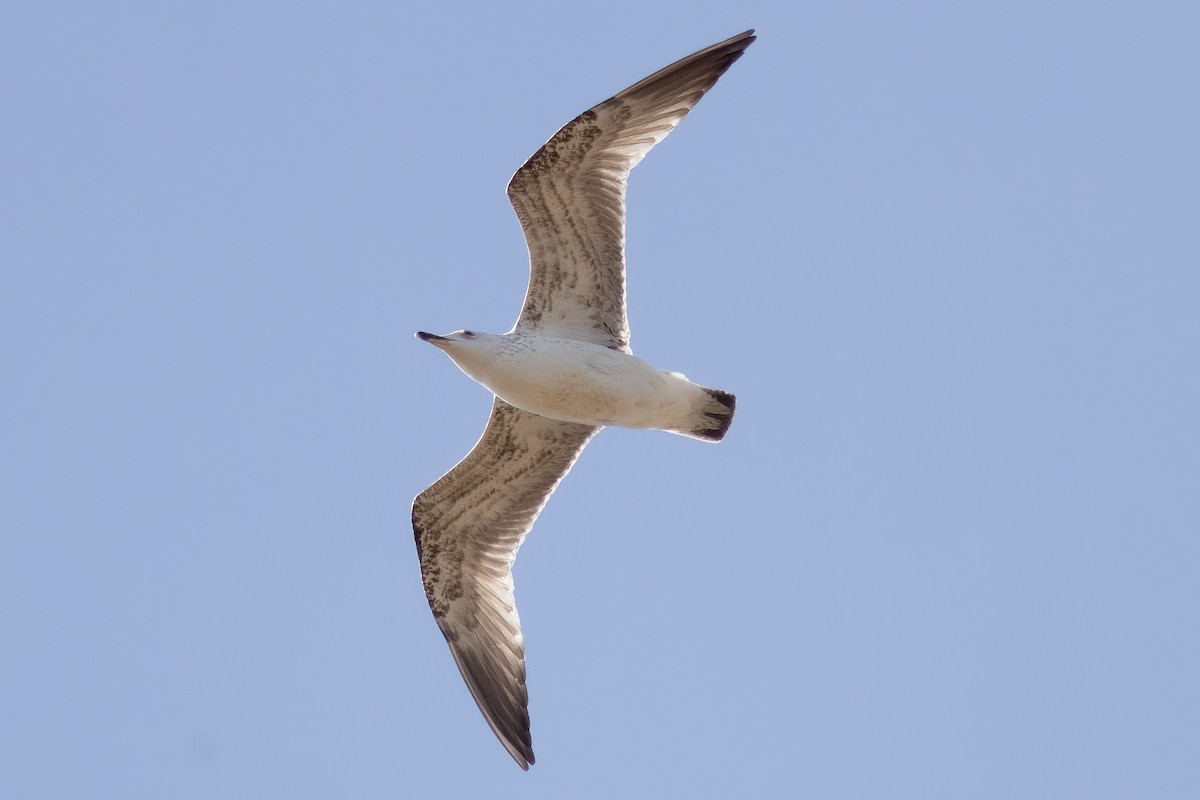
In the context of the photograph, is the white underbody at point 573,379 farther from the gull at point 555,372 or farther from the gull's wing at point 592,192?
the gull's wing at point 592,192

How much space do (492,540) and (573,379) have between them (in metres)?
2.25

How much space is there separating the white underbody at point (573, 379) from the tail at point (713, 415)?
62mm

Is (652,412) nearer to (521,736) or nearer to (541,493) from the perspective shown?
(541,493)

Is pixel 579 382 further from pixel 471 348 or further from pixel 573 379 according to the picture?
pixel 471 348

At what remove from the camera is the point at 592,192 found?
13180 mm

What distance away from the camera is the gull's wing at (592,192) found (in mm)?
13039

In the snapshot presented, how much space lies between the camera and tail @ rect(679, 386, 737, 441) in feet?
44.2

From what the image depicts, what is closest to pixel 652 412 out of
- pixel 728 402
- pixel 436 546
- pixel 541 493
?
pixel 728 402

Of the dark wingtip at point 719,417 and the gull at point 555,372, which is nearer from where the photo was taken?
the gull at point 555,372

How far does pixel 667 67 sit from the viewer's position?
42.8 ft

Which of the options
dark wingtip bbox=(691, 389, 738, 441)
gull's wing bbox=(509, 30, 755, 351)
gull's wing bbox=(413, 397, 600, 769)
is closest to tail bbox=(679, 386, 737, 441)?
dark wingtip bbox=(691, 389, 738, 441)

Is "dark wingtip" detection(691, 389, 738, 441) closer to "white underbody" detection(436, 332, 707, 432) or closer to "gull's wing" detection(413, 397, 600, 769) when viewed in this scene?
"white underbody" detection(436, 332, 707, 432)

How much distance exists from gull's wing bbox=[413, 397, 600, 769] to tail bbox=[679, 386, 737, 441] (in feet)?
4.04

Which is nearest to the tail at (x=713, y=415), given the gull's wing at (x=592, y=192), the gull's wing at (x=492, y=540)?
the gull's wing at (x=592, y=192)
